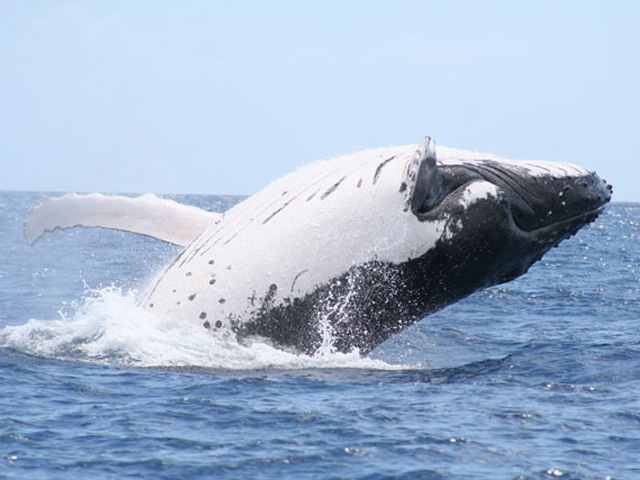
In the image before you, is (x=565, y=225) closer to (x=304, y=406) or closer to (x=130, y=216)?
(x=304, y=406)

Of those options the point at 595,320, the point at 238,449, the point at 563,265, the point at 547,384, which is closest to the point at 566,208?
the point at 547,384

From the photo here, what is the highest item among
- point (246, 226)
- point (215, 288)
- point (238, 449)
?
point (246, 226)

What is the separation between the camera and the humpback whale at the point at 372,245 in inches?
399

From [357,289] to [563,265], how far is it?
2900 centimetres

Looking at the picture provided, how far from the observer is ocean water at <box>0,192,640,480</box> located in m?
7.67

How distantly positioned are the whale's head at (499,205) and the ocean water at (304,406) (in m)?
1.50

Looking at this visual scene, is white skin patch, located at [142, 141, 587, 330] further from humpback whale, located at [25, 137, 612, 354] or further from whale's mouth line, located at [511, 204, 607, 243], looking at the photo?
whale's mouth line, located at [511, 204, 607, 243]

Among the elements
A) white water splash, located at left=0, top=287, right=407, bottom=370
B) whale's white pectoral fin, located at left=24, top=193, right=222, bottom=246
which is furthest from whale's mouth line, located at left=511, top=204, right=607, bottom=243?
whale's white pectoral fin, located at left=24, top=193, right=222, bottom=246

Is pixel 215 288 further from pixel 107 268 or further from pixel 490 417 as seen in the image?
pixel 107 268

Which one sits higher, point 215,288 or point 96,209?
point 96,209

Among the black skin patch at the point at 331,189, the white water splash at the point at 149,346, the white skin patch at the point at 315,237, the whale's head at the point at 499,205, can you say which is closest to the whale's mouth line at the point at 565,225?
the whale's head at the point at 499,205

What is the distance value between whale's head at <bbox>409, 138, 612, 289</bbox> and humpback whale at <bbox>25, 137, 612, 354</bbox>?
13 millimetres

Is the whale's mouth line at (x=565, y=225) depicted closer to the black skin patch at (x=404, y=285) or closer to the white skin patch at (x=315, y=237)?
the black skin patch at (x=404, y=285)

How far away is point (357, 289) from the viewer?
10461 mm
